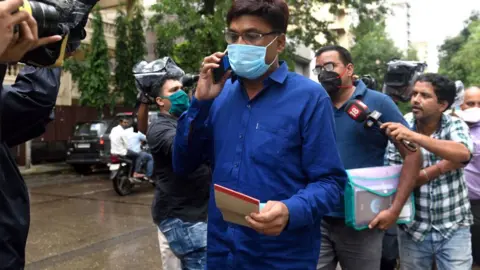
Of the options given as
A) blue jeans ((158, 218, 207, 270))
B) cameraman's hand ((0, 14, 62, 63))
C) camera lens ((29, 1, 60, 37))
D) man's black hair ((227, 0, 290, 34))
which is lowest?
blue jeans ((158, 218, 207, 270))

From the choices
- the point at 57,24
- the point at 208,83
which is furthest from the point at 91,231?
the point at 57,24

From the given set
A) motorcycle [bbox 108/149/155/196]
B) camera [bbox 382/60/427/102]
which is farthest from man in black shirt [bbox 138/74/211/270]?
motorcycle [bbox 108/149/155/196]

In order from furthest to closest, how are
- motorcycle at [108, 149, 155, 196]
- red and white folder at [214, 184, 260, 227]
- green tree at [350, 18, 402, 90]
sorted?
green tree at [350, 18, 402, 90] < motorcycle at [108, 149, 155, 196] < red and white folder at [214, 184, 260, 227]

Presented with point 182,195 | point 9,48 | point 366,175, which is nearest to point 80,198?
point 182,195

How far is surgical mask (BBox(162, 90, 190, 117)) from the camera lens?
125 inches

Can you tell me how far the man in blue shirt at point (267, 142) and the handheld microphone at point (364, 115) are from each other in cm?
81

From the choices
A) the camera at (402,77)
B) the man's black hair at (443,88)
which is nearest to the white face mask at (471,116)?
the camera at (402,77)

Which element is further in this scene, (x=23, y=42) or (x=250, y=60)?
(x=250, y=60)

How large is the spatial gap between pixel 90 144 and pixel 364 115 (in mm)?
11522

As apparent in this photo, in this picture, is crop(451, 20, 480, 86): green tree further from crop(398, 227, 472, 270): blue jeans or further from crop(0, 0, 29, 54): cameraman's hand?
crop(0, 0, 29, 54): cameraman's hand

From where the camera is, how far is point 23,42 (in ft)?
4.54

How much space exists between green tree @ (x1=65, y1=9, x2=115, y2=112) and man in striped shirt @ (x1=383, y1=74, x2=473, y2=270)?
48.1 feet

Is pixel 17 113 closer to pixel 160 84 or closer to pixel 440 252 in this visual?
pixel 160 84

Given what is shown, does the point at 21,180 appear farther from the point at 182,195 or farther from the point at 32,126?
the point at 182,195
